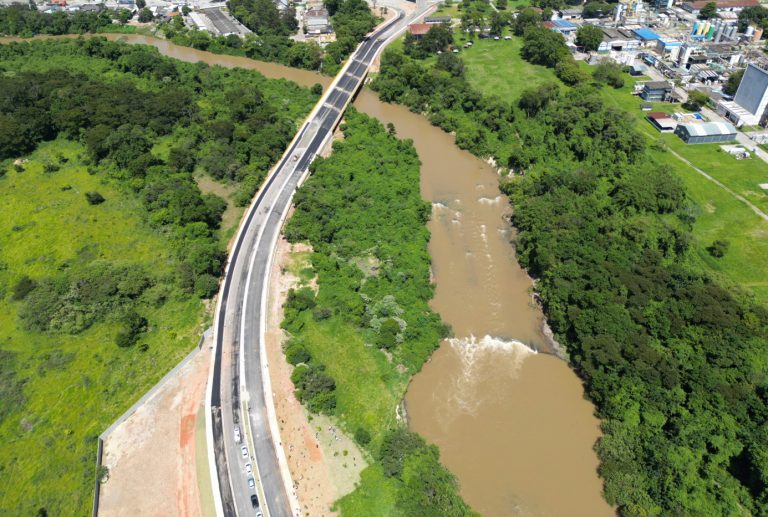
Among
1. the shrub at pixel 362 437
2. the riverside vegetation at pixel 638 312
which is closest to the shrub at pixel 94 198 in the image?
the shrub at pixel 362 437

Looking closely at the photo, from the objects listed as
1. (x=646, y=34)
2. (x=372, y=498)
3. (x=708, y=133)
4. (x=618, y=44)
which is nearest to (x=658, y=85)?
(x=708, y=133)

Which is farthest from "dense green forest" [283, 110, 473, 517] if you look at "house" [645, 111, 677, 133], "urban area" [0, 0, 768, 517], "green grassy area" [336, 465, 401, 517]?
"house" [645, 111, 677, 133]

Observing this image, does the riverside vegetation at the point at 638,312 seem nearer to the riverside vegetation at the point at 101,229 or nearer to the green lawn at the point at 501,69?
the green lawn at the point at 501,69

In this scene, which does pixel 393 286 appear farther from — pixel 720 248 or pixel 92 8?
pixel 92 8

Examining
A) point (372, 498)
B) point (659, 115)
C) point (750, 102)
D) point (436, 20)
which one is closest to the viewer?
point (372, 498)

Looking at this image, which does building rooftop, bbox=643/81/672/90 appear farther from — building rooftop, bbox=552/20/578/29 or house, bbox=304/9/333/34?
house, bbox=304/9/333/34

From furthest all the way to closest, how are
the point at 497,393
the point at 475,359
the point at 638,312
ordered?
the point at 475,359 → the point at 638,312 → the point at 497,393
